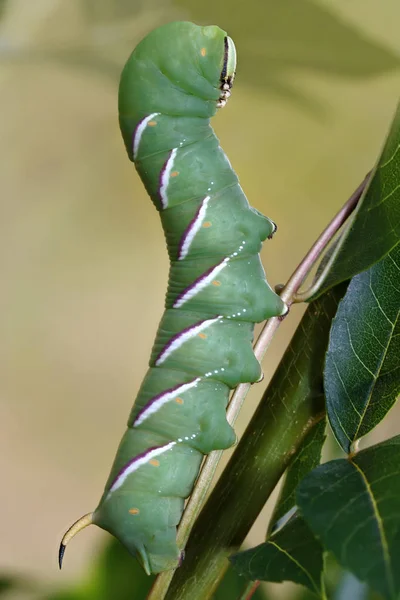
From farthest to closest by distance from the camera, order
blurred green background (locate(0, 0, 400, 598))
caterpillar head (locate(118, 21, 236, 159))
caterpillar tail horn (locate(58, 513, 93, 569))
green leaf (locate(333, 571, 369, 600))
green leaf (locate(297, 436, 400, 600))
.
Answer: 1. blurred green background (locate(0, 0, 400, 598))
2. green leaf (locate(333, 571, 369, 600))
3. caterpillar head (locate(118, 21, 236, 159))
4. caterpillar tail horn (locate(58, 513, 93, 569))
5. green leaf (locate(297, 436, 400, 600))

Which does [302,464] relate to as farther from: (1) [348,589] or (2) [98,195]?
(2) [98,195]

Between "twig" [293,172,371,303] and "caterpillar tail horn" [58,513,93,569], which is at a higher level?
"twig" [293,172,371,303]

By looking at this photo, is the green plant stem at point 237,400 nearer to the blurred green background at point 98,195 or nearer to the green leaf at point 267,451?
the green leaf at point 267,451

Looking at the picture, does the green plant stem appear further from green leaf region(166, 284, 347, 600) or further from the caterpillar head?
the caterpillar head

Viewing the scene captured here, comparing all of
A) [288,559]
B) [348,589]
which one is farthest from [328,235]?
[348,589]

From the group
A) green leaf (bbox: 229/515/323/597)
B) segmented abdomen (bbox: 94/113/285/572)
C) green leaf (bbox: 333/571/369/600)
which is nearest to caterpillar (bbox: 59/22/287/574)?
segmented abdomen (bbox: 94/113/285/572)

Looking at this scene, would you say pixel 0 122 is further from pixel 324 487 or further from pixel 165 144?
pixel 324 487
